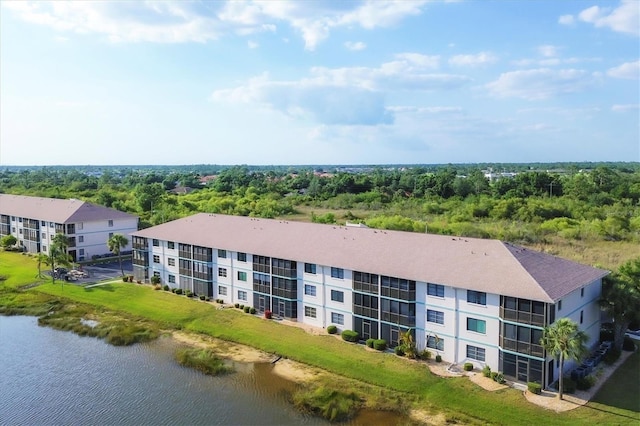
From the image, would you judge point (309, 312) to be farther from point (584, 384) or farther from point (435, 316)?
point (584, 384)

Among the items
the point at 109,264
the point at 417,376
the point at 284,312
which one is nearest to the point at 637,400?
the point at 417,376

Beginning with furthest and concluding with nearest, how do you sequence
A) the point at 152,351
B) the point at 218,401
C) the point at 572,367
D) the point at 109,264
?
the point at 109,264 → the point at 152,351 → the point at 572,367 → the point at 218,401

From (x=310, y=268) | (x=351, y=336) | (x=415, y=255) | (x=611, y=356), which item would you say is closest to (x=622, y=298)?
(x=611, y=356)

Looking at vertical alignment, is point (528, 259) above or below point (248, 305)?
above

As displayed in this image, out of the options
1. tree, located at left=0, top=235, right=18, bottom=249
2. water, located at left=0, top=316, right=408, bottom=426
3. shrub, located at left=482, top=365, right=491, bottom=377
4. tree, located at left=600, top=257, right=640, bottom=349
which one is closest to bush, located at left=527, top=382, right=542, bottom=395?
shrub, located at left=482, top=365, right=491, bottom=377

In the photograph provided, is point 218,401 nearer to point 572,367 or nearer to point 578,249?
point 572,367
